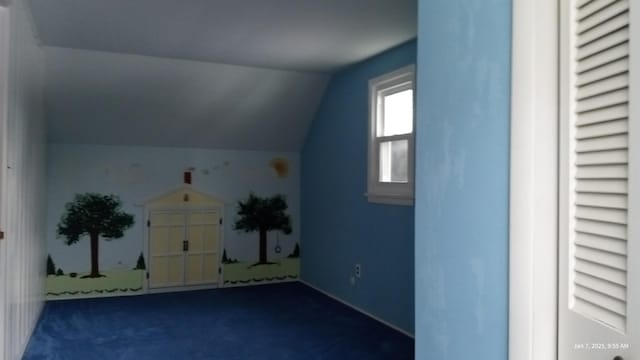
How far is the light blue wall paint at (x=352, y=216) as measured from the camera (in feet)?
13.3

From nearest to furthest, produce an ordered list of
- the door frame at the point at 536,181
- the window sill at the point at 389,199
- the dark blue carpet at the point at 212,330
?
the door frame at the point at 536,181, the dark blue carpet at the point at 212,330, the window sill at the point at 389,199

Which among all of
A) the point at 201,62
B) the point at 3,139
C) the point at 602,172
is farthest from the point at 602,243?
the point at 201,62

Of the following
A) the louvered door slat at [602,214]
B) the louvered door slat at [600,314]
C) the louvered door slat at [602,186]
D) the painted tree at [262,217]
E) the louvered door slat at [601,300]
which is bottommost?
the painted tree at [262,217]

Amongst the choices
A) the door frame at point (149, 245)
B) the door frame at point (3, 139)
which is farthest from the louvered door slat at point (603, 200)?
the door frame at point (149, 245)

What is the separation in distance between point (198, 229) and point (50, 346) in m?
2.24

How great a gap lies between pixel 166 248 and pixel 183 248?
0.19 metres

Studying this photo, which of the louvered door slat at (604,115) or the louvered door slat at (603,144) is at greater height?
the louvered door slat at (604,115)

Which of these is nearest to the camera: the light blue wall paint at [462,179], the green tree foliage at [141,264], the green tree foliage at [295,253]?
the light blue wall paint at [462,179]

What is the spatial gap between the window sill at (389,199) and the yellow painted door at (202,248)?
2131 mm

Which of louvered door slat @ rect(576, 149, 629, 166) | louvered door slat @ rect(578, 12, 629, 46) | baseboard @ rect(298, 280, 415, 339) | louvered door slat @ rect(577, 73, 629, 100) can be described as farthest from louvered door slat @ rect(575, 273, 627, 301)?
baseboard @ rect(298, 280, 415, 339)

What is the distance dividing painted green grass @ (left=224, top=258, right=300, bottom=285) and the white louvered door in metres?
5.16

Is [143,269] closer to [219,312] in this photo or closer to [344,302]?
[219,312]

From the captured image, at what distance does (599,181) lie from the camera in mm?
870

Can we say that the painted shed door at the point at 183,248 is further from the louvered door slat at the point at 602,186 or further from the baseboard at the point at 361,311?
the louvered door slat at the point at 602,186
